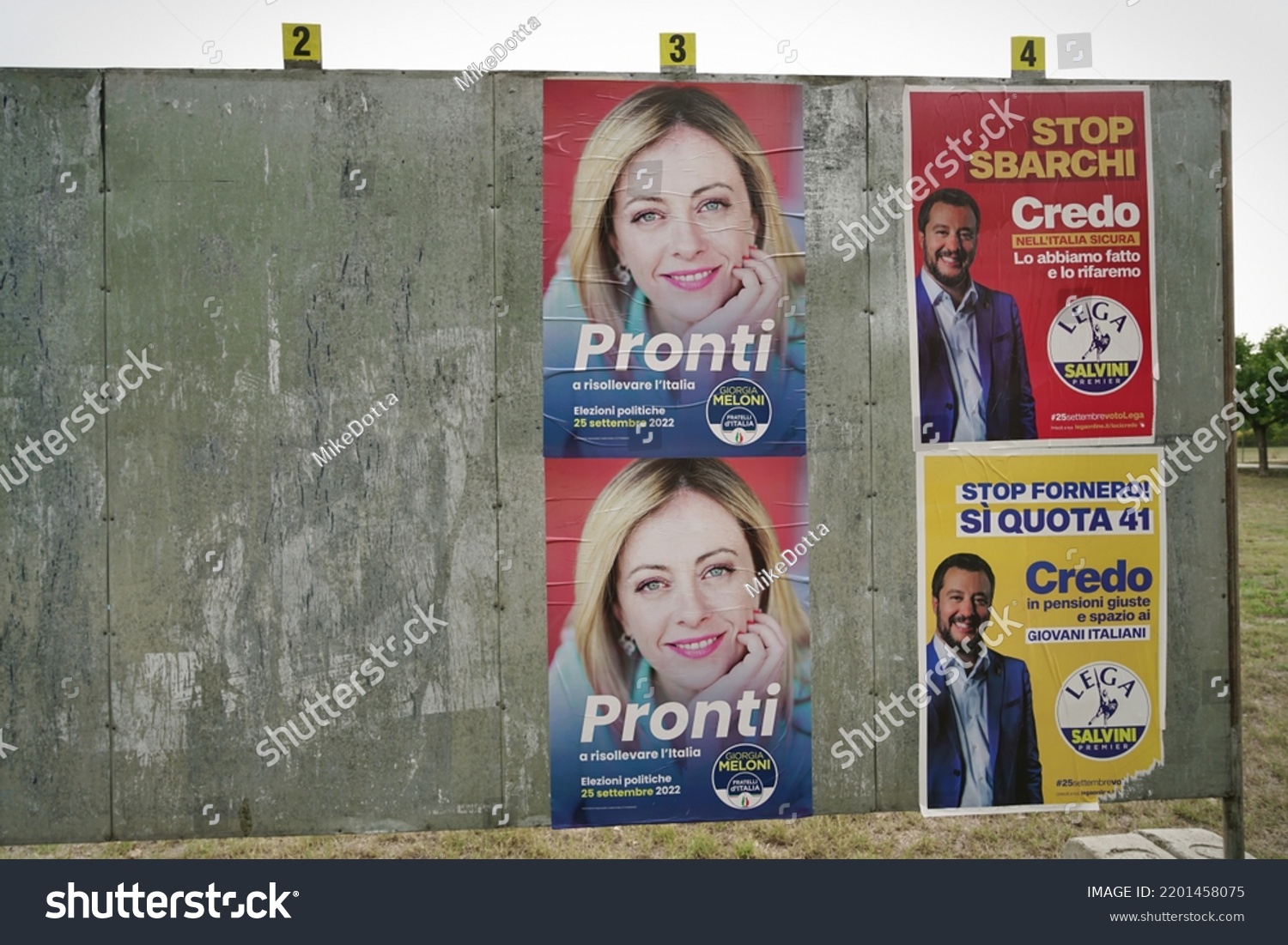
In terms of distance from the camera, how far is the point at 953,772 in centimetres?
348

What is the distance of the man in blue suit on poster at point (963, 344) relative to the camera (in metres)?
3.46

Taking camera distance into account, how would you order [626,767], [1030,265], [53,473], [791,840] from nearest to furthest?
[53,473] → [626,767] → [1030,265] → [791,840]

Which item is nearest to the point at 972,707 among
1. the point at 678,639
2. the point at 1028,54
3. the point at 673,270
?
the point at 678,639

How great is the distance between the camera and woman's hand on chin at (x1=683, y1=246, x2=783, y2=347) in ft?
11.1

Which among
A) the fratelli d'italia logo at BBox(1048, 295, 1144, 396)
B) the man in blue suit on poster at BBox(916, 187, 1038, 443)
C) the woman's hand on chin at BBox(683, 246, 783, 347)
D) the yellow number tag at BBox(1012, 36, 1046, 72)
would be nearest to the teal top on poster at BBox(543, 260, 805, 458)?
the woman's hand on chin at BBox(683, 246, 783, 347)

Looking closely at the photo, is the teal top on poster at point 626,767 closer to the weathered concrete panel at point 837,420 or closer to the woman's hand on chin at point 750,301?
the weathered concrete panel at point 837,420

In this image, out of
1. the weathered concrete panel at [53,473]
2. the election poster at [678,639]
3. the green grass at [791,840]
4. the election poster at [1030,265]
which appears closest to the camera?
the weathered concrete panel at [53,473]

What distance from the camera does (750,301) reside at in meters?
3.39

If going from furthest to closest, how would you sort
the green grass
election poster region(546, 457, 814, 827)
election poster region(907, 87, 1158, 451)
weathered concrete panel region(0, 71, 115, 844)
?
the green grass → election poster region(907, 87, 1158, 451) → election poster region(546, 457, 814, 827) → weathered concrete panel region(0, 71, 115, 844)

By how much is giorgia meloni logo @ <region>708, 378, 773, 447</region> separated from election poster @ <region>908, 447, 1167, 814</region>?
0.69 metres

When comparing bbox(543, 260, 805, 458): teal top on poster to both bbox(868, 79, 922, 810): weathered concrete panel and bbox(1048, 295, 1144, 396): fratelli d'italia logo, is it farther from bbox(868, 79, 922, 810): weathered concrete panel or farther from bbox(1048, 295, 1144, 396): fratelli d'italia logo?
bbox(1048, 295, 1144, 396): fratelli d'italia logo

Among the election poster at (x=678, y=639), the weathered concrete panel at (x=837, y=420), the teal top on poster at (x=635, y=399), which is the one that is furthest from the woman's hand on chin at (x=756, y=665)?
the teal top on poster at (x=635, y=399)

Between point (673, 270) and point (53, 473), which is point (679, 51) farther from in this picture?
point (53, 473)

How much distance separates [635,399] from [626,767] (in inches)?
56.0
